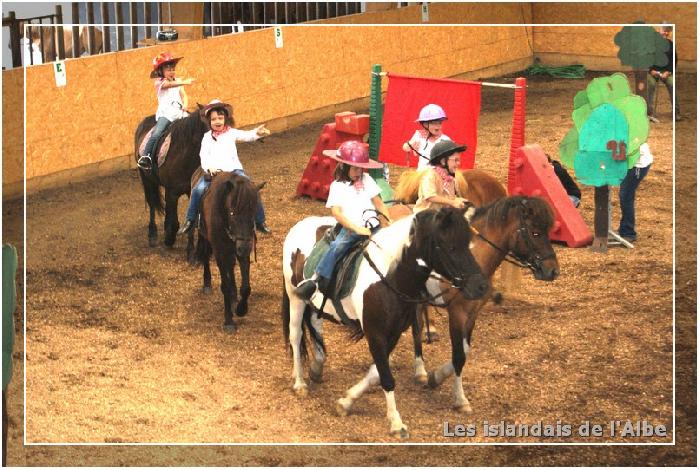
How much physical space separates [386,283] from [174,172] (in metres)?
5.01

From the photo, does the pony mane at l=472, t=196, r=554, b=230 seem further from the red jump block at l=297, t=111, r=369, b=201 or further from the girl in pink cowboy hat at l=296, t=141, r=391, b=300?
the red jump block at l=297, t=111, r=369, b=201

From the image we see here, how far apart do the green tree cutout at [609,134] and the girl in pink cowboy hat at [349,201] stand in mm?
2934

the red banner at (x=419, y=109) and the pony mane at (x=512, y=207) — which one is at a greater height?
the red banner at (x=419, y=109)

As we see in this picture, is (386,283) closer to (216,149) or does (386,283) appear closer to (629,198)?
(216,149)

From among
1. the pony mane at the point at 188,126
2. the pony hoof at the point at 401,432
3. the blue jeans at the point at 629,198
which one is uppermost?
the pony mane at the point at 188,126

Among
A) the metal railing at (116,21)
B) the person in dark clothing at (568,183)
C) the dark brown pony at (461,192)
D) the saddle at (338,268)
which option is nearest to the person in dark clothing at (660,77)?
the person in dark clothing at (568,183)

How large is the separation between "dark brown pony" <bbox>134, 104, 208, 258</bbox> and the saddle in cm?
312

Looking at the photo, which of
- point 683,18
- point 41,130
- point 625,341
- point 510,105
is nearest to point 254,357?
point 625,341

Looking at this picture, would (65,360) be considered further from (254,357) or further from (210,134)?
(210,134)

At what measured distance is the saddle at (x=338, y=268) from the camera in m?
10.3

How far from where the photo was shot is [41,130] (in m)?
16.1

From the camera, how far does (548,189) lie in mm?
13227

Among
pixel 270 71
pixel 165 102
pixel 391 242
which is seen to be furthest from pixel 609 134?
pixel 270 71

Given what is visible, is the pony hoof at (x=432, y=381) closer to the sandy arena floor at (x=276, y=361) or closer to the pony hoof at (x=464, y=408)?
the sandy arena floor at (x=276, y=361)
